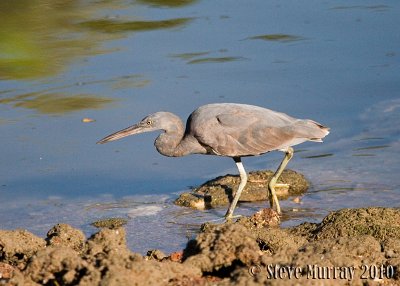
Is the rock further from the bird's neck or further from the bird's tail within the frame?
the bird's tail

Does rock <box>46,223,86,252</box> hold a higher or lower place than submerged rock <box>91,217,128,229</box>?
higher

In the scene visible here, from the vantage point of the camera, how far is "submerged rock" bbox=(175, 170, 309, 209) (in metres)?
8.00

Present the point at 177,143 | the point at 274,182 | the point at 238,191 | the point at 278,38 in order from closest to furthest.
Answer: the point at 238,191 → the point at 274,182 → the point at 177,143 → the point at 278,38

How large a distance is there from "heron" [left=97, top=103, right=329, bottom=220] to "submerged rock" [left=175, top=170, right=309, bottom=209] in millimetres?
150

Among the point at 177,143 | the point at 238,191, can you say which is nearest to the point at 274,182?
the point at 238,191

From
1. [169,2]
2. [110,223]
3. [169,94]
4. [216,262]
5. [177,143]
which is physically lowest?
[110,223]

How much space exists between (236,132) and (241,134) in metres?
0.05

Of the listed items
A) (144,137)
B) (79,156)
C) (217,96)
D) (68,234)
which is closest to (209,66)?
(217,96)

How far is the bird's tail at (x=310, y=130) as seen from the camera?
805 centimetres

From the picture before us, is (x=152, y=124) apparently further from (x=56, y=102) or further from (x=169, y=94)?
(x=56, y=102)

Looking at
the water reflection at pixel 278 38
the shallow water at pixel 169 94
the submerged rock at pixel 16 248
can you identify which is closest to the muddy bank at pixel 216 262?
the submerged rock at pixel 16 248

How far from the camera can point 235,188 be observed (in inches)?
320

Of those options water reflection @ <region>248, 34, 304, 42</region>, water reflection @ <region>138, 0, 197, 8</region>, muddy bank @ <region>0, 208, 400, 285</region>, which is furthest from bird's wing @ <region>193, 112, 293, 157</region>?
water reflection @ <region>138, 0, 197, 8</region>

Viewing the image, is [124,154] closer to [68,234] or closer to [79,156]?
[79,156]
